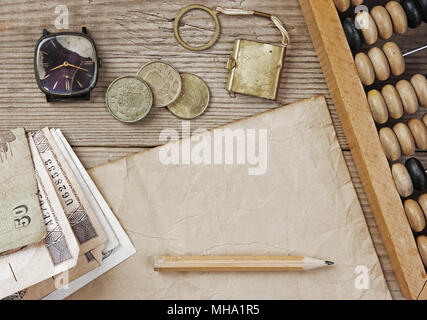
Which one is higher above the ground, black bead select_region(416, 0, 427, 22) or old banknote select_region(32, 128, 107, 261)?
black bead select_region(416, 0, 427, 22)

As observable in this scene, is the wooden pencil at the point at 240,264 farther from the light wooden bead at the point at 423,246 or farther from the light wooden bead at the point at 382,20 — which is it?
the light wooden bead at the point at 382,20

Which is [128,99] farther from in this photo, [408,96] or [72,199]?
[408,96]

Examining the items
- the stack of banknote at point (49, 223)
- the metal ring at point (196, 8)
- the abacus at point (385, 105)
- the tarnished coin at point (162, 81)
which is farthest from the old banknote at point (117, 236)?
the abacus at point (385, 105)

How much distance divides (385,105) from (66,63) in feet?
2.66

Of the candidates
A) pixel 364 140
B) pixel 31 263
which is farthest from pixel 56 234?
pixel 364 140

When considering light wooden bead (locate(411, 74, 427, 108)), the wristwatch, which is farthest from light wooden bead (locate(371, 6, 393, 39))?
the wristwatch

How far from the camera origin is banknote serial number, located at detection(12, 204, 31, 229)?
3.54ft

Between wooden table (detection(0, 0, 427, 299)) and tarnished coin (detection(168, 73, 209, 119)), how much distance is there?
0.06ft

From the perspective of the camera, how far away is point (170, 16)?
1.19 m

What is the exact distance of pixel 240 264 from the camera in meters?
1.17

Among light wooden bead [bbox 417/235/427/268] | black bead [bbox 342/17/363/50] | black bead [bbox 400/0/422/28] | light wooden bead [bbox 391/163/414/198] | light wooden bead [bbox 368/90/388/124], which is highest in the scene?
black bead [bbox 400/0/422/28]

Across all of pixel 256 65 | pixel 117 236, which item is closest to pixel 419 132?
pixel 256 65

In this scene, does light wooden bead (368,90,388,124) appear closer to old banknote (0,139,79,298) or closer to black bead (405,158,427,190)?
black bead (405,158,427,190)
